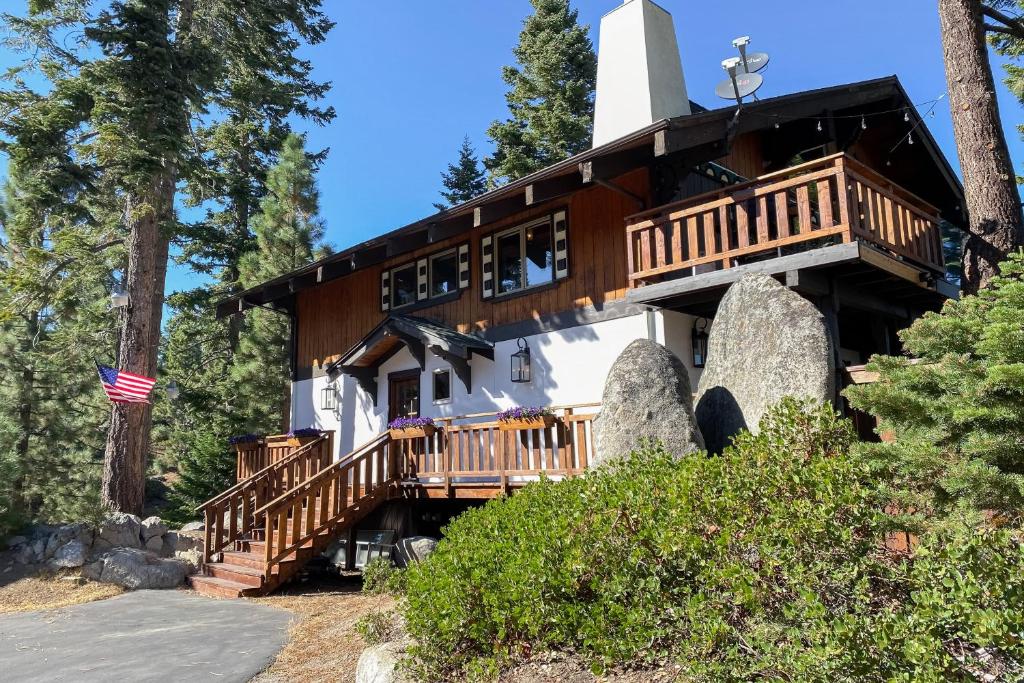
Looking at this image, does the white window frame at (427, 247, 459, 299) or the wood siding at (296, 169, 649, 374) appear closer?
the wood siding at (296, 169, 649, 374)

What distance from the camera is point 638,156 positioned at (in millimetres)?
11156

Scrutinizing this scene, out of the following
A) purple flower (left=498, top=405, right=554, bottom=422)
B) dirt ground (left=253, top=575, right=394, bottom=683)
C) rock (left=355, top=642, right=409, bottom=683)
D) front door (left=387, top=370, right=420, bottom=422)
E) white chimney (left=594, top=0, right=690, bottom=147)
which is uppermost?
white chimney (left=594, top=0, right=690, bottom=147)

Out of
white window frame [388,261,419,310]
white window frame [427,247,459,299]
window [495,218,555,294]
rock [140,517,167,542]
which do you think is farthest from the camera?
white window frame [388,261,419,310]

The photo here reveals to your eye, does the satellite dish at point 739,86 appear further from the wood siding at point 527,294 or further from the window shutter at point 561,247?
the window shutter at point 561,247

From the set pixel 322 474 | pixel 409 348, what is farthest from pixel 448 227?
pixel 322 474

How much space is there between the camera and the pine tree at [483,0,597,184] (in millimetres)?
30109

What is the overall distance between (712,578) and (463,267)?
446 inches

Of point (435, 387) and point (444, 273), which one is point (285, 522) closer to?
point (435, 387)

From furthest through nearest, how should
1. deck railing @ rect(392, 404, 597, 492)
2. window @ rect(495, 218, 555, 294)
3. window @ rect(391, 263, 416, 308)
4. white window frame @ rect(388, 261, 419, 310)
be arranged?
window @ rect(391, 263, 416, 308)
white window frame @ rect(388, 261, 419, 310)
window @ rect(495, 218, 555, 294)
deck railing @ rect(392, 404, 597, 492)

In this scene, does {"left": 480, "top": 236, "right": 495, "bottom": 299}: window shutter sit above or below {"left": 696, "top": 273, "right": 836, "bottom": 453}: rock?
above

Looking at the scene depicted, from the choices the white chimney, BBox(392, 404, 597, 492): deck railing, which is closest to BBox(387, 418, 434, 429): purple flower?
BBox(392, 404, 597, 492): deck railing

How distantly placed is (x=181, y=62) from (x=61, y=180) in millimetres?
3822

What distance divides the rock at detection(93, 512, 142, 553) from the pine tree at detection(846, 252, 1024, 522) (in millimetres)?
13168

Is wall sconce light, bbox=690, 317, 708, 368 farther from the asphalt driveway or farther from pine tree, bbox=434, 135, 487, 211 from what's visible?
pine tree, bbox=434, 135, 487, 211
